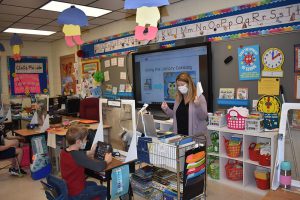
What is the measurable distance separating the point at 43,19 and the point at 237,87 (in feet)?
12.4

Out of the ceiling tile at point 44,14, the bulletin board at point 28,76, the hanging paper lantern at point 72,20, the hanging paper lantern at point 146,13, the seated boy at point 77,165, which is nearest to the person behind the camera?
the hanging paper lantern at point 146,13

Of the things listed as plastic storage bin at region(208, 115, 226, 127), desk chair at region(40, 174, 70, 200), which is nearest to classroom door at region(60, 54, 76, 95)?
plastic storage bin at region(208, 115, 226, 127)

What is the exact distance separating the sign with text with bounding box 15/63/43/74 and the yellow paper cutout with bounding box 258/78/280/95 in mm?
6351

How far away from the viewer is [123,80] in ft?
17.8

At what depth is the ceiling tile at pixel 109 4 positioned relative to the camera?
13.5 ft

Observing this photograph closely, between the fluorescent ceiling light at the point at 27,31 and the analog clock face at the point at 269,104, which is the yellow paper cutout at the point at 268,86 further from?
the fluorescent ceiling light at the point at 27,31

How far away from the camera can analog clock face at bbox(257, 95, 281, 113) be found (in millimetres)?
3189

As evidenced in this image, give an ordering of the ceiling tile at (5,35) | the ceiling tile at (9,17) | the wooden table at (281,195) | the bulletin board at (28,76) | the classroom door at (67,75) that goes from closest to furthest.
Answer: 1. the wooden table at (281,195)
2. the ceiling tile at (9,17)
3. the ceiling tile at (5,35)
4. the classroom door at (67,75)
5. the bulletin board at (28,76)

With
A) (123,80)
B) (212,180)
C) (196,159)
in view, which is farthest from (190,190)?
(123,80)

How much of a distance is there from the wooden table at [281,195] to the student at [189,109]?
1425 mm

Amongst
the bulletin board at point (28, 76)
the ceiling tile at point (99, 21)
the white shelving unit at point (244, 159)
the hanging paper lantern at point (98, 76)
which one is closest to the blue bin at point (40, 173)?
the hanging paper lantern at point (98, 76)

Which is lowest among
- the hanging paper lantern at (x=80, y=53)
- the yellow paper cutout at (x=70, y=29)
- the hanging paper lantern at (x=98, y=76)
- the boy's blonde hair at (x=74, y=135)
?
the boy's blonde hair at (x=74, y=135)

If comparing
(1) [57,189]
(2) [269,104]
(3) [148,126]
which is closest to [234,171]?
(2) [269,104]

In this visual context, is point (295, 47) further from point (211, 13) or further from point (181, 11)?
point (181, 11)
